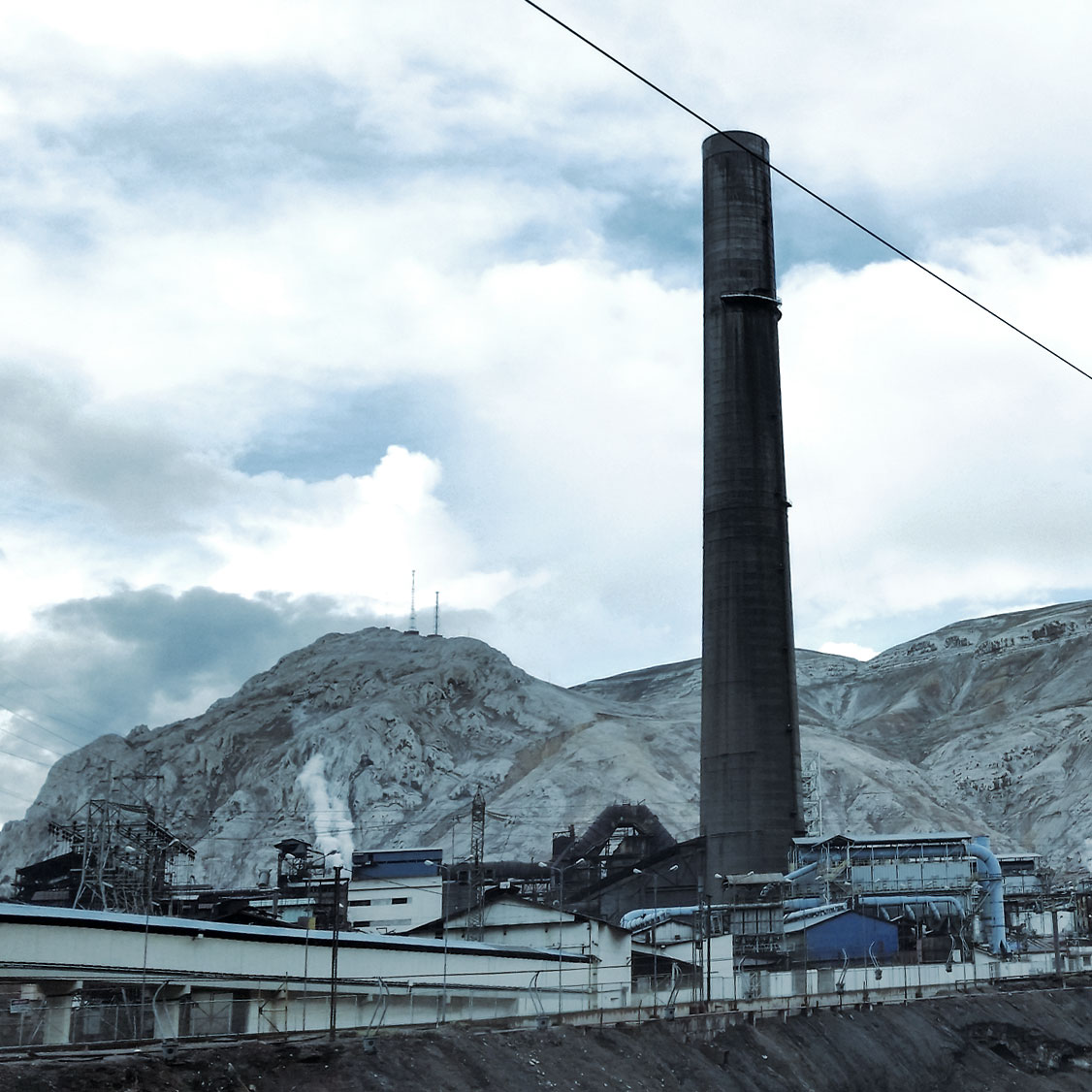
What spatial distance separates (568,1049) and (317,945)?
983 cm

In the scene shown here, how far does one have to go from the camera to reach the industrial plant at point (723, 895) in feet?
114

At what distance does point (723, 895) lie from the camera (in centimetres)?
5884

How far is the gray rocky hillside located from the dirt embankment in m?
→ 72.6

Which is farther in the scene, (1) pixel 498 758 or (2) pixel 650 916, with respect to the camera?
(1) pixel 498 758

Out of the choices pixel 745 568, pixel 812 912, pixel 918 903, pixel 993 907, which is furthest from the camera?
pixel 745 568

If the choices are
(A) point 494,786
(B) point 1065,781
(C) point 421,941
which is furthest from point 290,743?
(C) point 421,941

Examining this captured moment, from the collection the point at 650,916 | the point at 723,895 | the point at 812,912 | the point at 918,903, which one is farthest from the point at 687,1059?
the point at 650,916

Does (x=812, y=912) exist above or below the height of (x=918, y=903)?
below

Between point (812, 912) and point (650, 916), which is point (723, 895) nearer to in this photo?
point (650, 916)

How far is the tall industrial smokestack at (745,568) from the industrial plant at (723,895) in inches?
3.8

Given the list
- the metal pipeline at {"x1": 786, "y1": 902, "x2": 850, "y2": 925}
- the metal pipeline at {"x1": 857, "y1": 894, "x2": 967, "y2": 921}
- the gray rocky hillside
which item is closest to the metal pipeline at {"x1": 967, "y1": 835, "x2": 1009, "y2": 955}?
the metal pipeline at {"x1": 857, "y1": 894, "x2": 967, "y2": 921}

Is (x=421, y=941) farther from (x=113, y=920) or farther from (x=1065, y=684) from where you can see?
(x=1065, y=684)

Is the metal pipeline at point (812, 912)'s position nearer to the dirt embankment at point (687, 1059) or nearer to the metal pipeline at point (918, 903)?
the metal pipeline at point (918, 903)

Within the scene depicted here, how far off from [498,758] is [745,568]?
9054 centimetres
